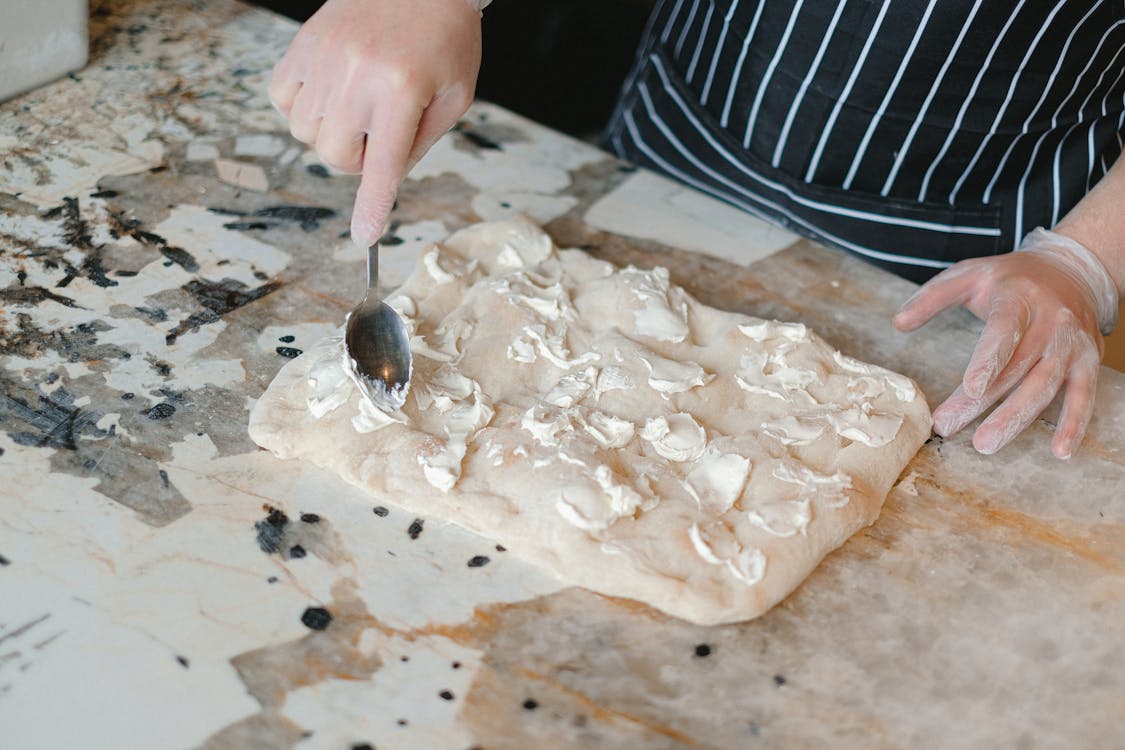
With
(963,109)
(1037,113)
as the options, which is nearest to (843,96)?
(963,109)

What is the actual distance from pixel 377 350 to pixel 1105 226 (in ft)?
3.28

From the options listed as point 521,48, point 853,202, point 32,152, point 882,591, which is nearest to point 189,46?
point 32,152

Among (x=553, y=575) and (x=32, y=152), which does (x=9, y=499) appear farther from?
(x=32, y=152)

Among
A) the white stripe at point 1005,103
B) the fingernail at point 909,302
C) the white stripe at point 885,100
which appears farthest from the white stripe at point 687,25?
the fingernail at point 909,302

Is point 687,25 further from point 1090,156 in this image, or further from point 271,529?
point 271,529

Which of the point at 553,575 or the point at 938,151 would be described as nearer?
the point at 553,575

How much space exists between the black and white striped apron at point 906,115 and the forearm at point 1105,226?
0.07m

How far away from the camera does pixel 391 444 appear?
3.45 feet

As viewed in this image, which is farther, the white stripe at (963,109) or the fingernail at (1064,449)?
the white stripe at (963,109)

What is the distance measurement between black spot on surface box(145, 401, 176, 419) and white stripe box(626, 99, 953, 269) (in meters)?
0.88

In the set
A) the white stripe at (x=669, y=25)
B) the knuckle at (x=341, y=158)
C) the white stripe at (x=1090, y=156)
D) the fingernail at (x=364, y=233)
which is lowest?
the fingernail at (x=364, y=233)

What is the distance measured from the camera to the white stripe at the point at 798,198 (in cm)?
149

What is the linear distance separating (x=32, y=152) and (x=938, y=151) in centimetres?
130

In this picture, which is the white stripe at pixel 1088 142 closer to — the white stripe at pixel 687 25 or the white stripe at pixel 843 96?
the white stripe at pixel 843 96
